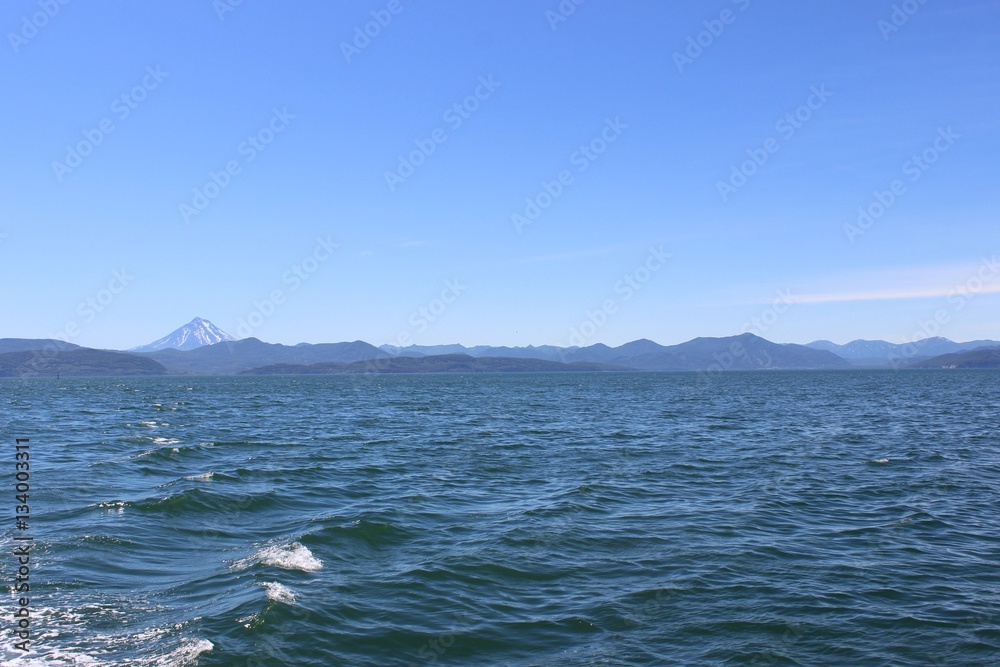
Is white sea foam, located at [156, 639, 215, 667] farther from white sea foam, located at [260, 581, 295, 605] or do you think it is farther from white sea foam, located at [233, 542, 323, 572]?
white sea foam, located at [233, 542, 323, 572]

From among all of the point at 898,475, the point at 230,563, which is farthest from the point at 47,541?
the point at 898,475

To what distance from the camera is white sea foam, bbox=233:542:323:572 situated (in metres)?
17.1

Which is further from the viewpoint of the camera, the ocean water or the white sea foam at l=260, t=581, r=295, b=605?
the white sea foam at l=260, t=581, r=295, b=605

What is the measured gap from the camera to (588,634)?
13000 millimetres

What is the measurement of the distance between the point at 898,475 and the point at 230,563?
92.7ft

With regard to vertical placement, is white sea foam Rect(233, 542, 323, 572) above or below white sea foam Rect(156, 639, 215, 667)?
below

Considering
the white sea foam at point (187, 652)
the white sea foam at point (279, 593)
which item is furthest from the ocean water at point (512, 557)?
the white sea foam at point (279, 593)

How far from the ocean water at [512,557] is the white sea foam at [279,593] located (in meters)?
0.15

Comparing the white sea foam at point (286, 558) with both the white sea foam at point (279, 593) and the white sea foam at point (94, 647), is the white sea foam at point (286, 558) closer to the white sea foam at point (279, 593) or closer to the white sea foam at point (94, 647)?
the white sea foam at point (279, 593)

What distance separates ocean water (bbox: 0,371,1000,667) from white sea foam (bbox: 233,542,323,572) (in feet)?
0.31

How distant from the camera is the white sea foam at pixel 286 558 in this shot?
672 inches

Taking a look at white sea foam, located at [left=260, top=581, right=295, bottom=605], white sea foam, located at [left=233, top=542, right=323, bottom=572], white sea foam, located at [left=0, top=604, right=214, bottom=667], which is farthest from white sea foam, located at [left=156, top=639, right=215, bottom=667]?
white sea foam, located at [left=233, top=542, right=323, bottom=572]

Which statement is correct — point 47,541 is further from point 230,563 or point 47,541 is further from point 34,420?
point 34,420

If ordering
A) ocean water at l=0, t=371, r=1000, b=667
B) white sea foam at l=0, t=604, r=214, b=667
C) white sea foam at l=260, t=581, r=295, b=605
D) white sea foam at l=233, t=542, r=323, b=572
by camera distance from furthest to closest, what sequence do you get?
white sea foam at l=233, t=542, r=323, b=572 < white sea foam at l=260, t=581, r=295, b=605 < ocean water at l=0, t=371, r=1000, b=667 < white sea foam at l=0, t=604, r=214, b=667
